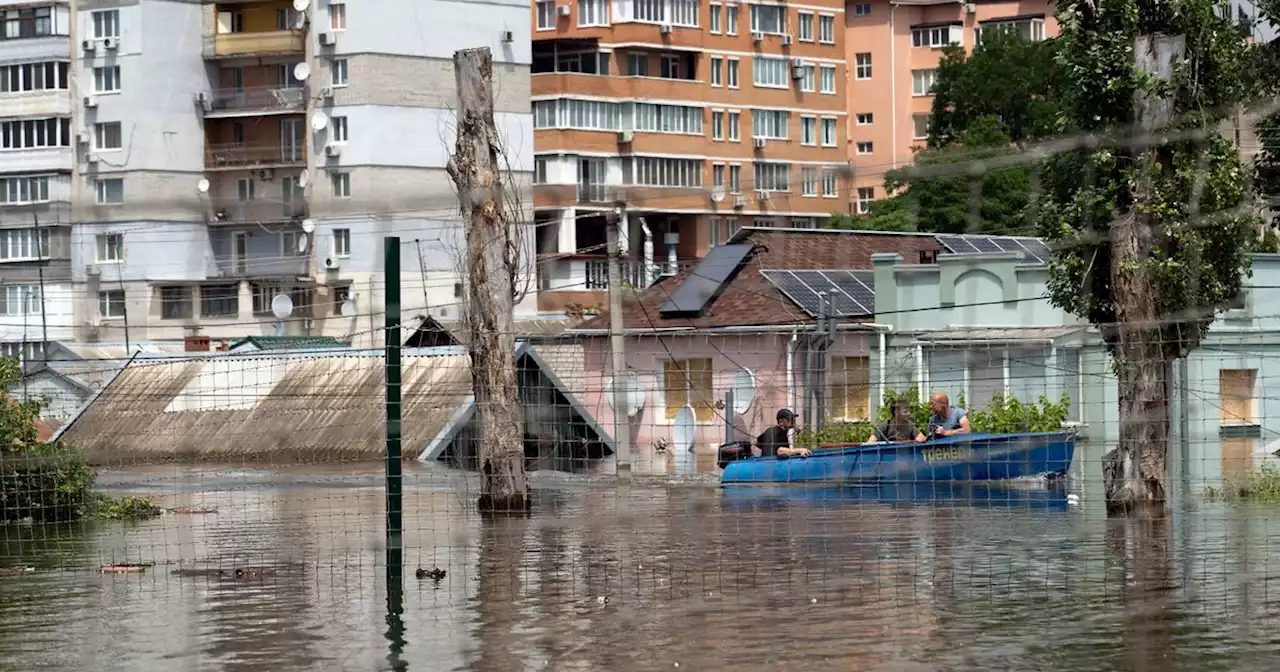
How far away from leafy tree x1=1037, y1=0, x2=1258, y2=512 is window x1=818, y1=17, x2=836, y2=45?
73607 millimetres

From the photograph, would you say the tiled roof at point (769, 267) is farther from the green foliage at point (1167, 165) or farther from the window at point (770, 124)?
the window at point (770, 124)

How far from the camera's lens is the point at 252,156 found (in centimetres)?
7950

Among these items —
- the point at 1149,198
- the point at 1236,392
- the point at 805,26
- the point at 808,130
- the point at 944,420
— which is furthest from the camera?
the point at 808,130

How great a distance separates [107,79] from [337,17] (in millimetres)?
9782

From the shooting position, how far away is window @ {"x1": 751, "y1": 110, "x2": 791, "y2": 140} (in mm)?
91125

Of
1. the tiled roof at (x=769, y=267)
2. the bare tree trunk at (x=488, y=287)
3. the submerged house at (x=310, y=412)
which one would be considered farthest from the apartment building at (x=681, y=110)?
the bare tree trunk at (x=488, y=287)

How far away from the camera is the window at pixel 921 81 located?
98250 mm

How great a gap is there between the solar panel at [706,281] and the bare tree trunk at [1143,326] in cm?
2232

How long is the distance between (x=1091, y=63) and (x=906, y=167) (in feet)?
13.9

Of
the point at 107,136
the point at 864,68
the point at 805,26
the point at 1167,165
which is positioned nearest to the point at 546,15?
the point at 805,26

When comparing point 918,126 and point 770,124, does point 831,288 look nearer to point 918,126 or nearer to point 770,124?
point 770,124

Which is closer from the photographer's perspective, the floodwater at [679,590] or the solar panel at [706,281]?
the floodwater at [679,590]

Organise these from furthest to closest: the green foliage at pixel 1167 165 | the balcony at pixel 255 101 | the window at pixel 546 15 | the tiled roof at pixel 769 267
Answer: the window at pixel 546 15 → the balcony at pixel 255 101 → the tiled roof at pixel 769 267 → the green foliage at pixel 1167 165

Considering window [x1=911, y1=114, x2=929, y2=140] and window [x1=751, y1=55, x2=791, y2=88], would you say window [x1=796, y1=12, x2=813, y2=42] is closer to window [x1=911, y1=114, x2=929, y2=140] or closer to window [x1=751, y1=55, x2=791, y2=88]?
window [x1=751, y1=55, x2=791, y2=88]
